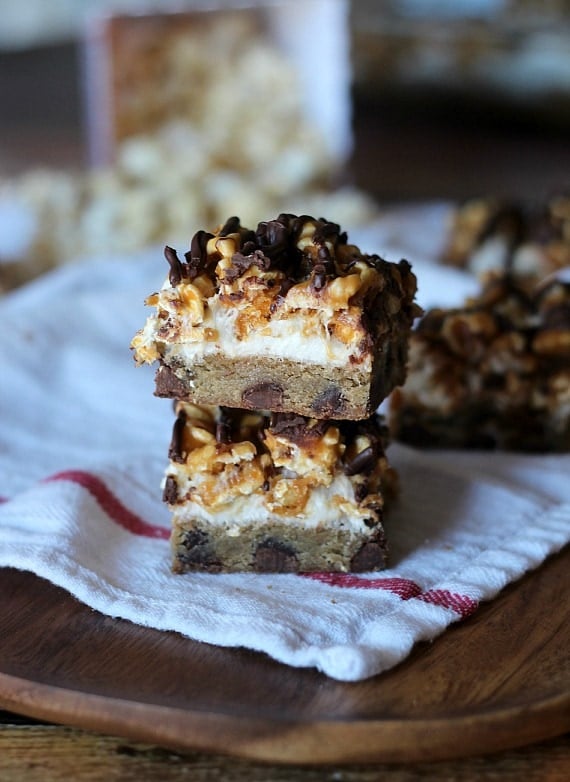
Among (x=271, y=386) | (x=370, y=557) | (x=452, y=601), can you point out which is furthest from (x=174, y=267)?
(x=452, y=601)

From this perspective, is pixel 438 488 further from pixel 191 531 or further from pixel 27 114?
pixel 27 114

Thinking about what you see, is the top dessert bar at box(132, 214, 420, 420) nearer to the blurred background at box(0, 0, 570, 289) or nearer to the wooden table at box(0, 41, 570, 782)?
the wooden table at box(0, 41, 570, 782)

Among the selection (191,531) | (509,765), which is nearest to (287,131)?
(191,531)

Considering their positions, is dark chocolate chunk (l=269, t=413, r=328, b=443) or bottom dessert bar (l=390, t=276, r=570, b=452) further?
bottom dessert bar (l=390, t=276, r=570, b=452)

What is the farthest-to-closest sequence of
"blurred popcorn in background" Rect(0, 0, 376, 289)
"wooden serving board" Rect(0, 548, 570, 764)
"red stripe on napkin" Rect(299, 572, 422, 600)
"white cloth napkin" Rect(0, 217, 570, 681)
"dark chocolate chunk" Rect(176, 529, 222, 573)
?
"blurred popcorn in background" Rect(0, 0, 376, 289) → "dark chocolate chunk" Rect(176, 529, 222, 573) → "red stripe on napkin" Rect(299, 572, 422, 600) → "white cloth napkin" Rect(0, 217, 570, 681) → "wooden serving board" Rect(0, 548, 570, 764)

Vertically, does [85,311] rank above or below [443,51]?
below

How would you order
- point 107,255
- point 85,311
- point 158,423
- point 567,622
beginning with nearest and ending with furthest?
point 567,622, point 158,423, point 85,311, point 107,255

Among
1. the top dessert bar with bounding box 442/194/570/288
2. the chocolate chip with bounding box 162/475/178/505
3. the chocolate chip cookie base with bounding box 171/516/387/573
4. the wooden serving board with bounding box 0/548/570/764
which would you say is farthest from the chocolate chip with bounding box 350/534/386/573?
the top dessert bar with bounding box 442/194/570/288

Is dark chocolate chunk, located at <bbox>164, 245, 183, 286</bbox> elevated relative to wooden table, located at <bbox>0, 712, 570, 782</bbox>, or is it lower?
elevated
